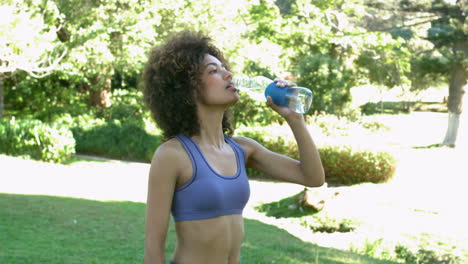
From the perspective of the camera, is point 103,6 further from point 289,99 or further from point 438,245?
point 289,99

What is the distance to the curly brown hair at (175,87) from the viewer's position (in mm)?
2549

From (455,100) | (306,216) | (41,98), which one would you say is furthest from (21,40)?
(455,100)

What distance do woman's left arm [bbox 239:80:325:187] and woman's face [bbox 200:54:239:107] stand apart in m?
0.18

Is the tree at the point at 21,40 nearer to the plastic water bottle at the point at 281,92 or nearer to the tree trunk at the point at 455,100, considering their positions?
the plastic water bottle at the point at 281,92

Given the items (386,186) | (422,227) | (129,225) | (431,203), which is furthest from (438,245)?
(386,186)

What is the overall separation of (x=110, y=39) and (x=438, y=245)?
12.6 metres

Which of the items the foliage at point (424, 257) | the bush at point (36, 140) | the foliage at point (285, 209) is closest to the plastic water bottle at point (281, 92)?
the foliage at point (424, 257)

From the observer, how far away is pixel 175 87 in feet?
8.41

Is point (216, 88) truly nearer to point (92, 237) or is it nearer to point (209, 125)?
point (209, 125)

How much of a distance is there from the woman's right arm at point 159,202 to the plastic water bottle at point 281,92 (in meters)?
0.50

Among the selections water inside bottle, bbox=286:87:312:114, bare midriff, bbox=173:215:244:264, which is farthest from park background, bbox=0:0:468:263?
bare midriff, bbox=173:215:244:264

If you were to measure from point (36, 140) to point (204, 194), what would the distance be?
13.9 metres

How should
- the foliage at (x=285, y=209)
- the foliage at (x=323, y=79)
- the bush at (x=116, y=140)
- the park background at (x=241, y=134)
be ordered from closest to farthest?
the park background at (x=241, y=134)
the foliage at (x=285, y=209)
the bush at (x=116, y=140)
the foliage at (x=323, y=79)

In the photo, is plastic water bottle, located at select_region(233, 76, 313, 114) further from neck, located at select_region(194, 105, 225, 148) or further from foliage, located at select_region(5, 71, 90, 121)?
foliage, located at select_region(5, 71, 90, 121)
